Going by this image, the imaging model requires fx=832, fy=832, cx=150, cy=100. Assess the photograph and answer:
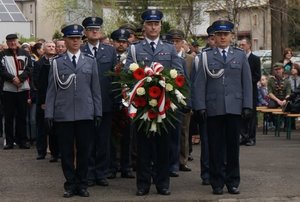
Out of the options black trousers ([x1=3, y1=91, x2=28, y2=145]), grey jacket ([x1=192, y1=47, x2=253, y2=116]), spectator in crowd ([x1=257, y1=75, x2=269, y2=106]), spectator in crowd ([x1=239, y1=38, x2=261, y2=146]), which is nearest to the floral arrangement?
grey jacket ([x1=192, y1=47, x2=253, y2=116])

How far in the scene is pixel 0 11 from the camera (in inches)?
2670

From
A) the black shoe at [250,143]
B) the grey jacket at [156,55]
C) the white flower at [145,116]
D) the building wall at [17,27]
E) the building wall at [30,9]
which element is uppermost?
the building wall at [30,9]

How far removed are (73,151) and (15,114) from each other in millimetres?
6190

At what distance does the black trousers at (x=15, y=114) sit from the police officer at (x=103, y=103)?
16.5 ft

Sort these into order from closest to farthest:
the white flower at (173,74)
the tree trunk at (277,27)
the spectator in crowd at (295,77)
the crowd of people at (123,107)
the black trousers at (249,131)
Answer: the white flower at (173,74), the crowd of people at (123,107), the black trousers at (249,131), the spectator in crowd at (295,77), the tree trunk at (277,27)

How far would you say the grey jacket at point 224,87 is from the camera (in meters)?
11.0

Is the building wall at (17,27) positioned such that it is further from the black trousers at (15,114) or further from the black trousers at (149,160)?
the black trousers at (149,160)

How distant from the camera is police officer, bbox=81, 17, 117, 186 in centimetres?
1198

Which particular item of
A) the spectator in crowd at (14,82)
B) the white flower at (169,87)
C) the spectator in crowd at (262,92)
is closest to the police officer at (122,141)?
the white flower at (169,87)

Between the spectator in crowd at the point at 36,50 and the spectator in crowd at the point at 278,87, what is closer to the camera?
the spectator in crowd at the point at 36,50

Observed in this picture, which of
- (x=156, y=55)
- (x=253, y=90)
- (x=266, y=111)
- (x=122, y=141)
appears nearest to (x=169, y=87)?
(x=156, y=55)

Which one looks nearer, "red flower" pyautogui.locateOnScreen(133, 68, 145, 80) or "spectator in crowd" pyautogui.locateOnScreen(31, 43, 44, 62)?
"red flower" pyautogui.locateOnScreen(133, 68, 145, 80)

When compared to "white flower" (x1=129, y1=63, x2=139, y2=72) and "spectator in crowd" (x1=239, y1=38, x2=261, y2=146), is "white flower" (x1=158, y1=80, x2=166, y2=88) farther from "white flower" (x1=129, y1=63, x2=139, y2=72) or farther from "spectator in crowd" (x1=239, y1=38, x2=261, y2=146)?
"spectator in crowd" (x1=239, y1=38, x2=261, y2=146)

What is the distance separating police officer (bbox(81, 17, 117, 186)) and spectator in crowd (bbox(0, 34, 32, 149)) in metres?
4.79
